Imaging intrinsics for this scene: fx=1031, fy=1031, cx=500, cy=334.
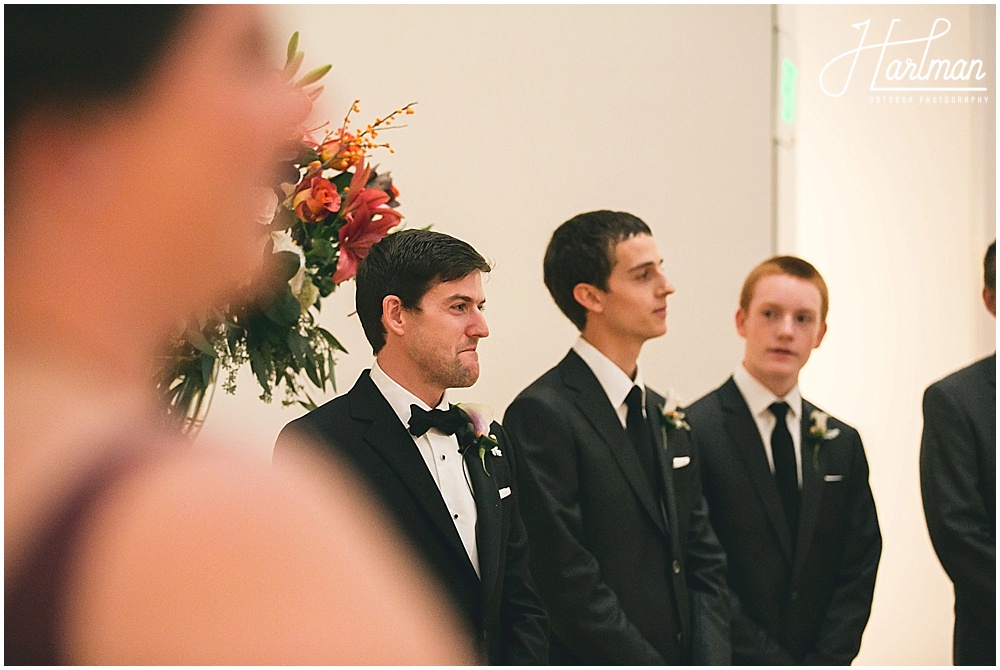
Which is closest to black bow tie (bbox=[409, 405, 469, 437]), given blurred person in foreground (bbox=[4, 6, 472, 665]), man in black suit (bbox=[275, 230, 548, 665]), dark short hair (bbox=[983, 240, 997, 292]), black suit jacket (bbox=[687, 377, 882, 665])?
man in black suit (bbox=[275, 230, 548, 665])

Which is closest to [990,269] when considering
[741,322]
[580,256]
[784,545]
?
[741,322]

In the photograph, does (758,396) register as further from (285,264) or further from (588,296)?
(285,264)

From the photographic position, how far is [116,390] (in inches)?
29.5

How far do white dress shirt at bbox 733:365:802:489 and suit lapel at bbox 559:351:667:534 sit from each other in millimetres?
376

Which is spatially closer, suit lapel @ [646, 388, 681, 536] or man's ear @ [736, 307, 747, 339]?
suit lapel @ [646, 388, 681, 536]

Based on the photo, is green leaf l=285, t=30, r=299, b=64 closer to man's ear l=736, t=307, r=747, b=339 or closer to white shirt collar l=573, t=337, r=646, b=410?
white shirt collar l=573, t=337, r=646, b=410

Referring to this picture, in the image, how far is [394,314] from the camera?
2.07 metres

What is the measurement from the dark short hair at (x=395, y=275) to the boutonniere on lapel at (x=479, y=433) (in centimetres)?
25

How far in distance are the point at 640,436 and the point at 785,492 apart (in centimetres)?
44

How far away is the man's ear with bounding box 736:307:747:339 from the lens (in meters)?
2.55

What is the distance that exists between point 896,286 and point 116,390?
7.67 feet

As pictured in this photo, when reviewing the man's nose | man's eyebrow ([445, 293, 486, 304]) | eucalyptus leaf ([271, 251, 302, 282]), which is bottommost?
the man's nose

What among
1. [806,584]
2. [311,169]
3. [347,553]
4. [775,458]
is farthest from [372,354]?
[347,553]

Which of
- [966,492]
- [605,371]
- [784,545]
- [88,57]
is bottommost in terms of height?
[784,545]
